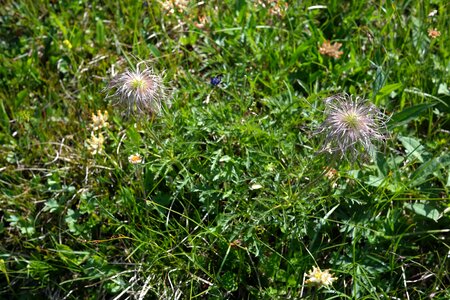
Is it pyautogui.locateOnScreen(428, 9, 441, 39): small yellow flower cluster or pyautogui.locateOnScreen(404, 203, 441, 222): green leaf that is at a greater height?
pyautogui.locateOnScreen(428, 9, 441, 39): small yellow flower cluster

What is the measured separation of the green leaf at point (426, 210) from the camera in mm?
2891

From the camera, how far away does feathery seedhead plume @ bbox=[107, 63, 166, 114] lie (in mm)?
2553

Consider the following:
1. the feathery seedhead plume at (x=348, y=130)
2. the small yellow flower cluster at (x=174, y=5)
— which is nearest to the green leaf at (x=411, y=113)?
the feathery seedhead plume at (x=348, y=130)

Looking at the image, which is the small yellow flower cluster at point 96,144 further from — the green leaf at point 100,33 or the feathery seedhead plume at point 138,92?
the green leaf at point 100,33

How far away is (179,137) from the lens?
2949mm

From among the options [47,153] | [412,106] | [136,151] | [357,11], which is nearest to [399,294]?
[412,106]

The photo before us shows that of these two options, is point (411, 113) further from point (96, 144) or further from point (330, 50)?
point (96, 144)

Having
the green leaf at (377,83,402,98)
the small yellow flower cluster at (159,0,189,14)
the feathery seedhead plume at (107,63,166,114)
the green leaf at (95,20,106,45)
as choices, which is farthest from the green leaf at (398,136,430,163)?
the green leaf at (95,20,106,45)

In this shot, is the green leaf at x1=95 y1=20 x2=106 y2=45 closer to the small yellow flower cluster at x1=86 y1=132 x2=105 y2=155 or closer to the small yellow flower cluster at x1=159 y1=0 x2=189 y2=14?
the small yellow flower cluster at x1=159 y1=0 x2=189 y2=14

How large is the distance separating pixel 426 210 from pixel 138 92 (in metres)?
1.38

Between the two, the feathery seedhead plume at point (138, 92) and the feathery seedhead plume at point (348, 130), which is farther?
the feathery seedhead plume at point (138, 92)

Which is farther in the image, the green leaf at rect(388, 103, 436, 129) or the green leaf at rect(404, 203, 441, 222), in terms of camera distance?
the green leaf at rect(388, 103, 436, 129)

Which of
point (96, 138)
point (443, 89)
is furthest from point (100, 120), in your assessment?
point (443, 89)

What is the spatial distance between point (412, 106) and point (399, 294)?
887mm
